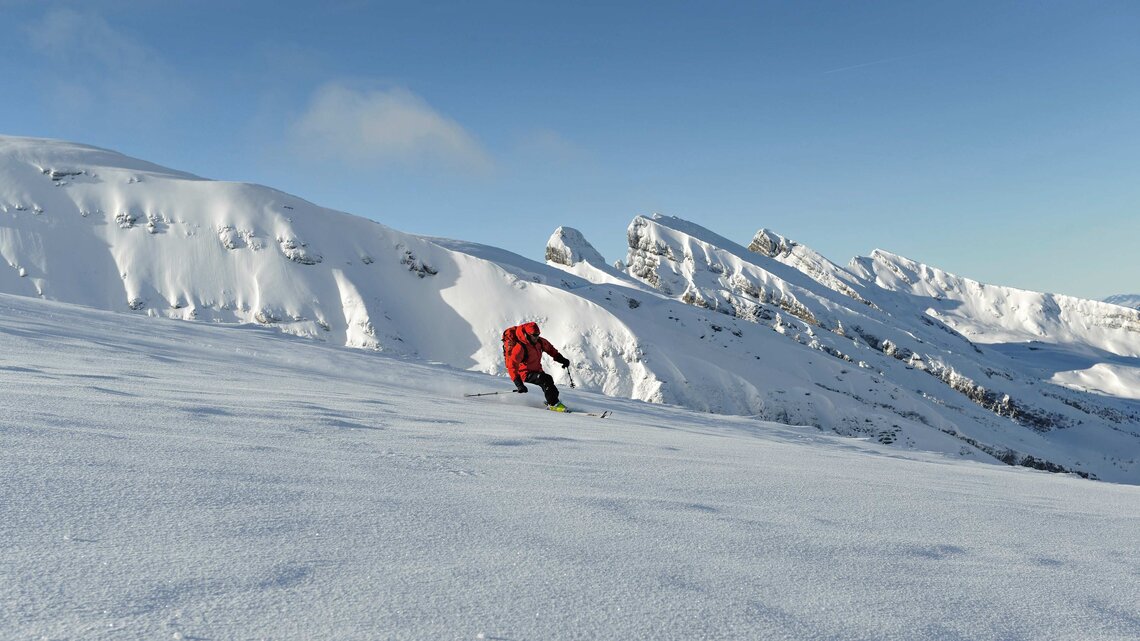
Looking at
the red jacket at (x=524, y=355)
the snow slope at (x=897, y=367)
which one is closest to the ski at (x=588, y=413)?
the red jacket at (x=524, y=355)

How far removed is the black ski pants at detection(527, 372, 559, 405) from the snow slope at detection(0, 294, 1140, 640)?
581 centimetres

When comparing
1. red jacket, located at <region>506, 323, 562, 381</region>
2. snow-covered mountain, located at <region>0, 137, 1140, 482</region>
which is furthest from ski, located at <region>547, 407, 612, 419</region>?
snow-covered mountain, located at <region>0, 137, 1140, 482</region>

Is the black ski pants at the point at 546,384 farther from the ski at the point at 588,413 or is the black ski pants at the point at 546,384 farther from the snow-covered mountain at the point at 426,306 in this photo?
the snow-covered mountain at the point at 426,306

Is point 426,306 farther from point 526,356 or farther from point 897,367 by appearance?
point 526,356

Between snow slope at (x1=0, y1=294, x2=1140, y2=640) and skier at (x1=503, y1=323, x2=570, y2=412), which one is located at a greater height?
skier at (x1=503, y1=323, x2=570, y2=412)

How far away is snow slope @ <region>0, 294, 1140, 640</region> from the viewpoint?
2758 millimetres

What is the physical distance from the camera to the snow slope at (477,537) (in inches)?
109

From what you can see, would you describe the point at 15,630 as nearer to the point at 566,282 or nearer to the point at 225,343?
the point at 225,343

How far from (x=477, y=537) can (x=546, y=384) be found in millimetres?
10440

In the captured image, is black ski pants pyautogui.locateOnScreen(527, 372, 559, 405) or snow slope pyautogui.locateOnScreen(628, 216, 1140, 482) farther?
snow slope pyautogui.locateOnScreen(628, 216, 1140, 482)

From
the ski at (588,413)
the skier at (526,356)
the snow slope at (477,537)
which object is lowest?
the ski at (588,413)

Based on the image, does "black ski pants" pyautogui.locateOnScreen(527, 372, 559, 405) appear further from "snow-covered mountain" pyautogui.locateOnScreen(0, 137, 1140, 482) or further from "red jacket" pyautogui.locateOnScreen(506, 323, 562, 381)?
"snow-covered mountain" pyautogui.locateOnScreen(0, 137, 1140, 482)

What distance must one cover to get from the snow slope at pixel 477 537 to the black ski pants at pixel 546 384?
5.81 m

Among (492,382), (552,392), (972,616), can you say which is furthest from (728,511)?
(492,382)
